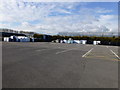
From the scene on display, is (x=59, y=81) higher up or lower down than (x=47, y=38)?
lower down

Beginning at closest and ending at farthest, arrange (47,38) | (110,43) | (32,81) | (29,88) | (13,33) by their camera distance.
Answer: (29,88) → (32,81) → (110,43) → (13,33) → (47,38)

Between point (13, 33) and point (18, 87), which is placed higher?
point (13, 33)

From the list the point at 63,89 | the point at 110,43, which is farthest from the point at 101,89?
the point at 110,43

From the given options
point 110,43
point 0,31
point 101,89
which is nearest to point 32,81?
point 101,89

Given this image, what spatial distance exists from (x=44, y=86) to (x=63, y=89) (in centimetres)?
69

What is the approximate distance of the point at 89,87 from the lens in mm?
4082

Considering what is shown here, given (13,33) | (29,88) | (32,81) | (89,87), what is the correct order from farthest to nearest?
(13,33)
(32,81)
(89,87)
(29,88)

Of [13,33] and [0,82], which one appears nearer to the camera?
[0,82]

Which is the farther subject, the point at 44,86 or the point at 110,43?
the point at 110,43

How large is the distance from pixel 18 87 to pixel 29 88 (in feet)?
1.26

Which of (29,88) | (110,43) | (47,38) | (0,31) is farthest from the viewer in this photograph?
(47,38)

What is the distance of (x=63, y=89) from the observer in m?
3.85

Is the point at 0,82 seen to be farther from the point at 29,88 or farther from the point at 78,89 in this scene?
the point at 78,89

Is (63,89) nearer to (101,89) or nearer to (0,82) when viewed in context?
(101,89)
